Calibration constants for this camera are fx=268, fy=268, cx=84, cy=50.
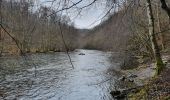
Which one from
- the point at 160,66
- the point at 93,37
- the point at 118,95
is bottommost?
the point at 118,95

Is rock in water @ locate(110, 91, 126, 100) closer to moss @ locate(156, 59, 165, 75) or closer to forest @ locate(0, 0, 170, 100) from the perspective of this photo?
forest @ locate(0, 0, 170, 100)

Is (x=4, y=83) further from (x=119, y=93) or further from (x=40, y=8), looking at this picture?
(x=40, y=8)

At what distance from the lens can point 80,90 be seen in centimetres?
1877

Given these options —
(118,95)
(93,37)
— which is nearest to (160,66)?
(118,95)

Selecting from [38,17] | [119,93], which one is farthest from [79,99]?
[38,17]

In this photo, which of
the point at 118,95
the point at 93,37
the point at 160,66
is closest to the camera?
the point at 160,66

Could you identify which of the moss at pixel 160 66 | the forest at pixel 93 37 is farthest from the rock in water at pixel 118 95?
the moss at pixel 160 66

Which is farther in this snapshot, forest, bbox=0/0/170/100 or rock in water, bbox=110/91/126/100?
rock in water, bbox=110/91/126/100

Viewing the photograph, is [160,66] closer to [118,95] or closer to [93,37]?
[118,95]

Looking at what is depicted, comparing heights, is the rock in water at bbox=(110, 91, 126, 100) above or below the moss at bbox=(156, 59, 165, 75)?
below

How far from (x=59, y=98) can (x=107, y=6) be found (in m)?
11.9

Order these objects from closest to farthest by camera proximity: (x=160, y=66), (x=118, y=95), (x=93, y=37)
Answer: (x=160, y=66) → (x=118, y=95) → (x=93, y=37)

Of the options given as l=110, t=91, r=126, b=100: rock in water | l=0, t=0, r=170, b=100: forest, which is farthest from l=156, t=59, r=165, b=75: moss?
l=110, t=91, r=126, b=100: rock in water

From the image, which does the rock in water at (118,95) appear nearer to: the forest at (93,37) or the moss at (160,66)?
the forest at (93,37)
